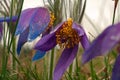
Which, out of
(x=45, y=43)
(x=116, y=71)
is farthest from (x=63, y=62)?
(x=116, y=71)

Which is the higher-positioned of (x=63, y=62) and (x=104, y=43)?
(x=104, y=43)

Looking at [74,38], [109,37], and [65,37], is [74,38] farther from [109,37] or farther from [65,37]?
[109,37]

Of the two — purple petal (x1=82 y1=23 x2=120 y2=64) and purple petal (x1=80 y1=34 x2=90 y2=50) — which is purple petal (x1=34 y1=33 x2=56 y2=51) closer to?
purple petal (x1=80 y1=34 x2=90 y2=50)

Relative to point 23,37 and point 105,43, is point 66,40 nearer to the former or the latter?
point 23,37

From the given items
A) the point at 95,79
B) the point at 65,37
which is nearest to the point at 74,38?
the point at 65,37

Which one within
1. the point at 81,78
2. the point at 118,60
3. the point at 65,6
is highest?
the point at 118,60

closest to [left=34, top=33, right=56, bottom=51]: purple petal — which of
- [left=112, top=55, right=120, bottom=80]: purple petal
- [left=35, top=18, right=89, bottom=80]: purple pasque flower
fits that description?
[left=35, top=18, right=89, bottom=80]: purple pasque flower
